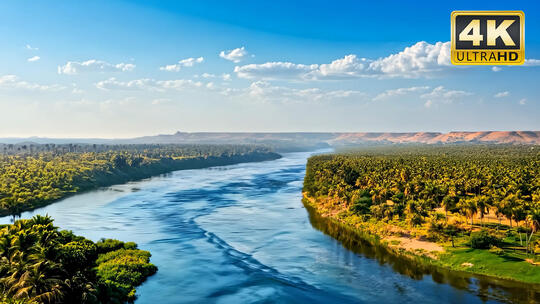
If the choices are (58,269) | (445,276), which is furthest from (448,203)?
(58,269)

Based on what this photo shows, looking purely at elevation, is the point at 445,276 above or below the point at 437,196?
below

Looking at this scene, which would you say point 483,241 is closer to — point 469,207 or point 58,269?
point 469,207

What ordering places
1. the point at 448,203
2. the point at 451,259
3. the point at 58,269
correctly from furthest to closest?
the point at 448,203, the point at 451,259, the point at 58,269

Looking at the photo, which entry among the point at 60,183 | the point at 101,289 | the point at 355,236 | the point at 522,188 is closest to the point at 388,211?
the point at 355,236

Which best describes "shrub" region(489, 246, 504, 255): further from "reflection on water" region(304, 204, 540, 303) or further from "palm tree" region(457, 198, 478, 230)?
"palm tree" region(457, 198, 478, 230)

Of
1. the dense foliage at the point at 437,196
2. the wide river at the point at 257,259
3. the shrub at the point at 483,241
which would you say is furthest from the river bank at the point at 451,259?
the dense foliage at the point at 437,196

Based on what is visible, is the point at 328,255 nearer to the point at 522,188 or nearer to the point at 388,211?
the point at 388,211

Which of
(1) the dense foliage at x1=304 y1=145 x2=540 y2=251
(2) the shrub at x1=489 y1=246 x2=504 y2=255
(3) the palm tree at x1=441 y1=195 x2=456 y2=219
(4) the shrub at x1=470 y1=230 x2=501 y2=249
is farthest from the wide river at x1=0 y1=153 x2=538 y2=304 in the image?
(3) the palm tree at x1=441 y1=195 x2=456 y2=219

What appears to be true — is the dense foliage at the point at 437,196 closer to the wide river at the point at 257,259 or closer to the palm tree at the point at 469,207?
the palm tree at the point at 469,207
